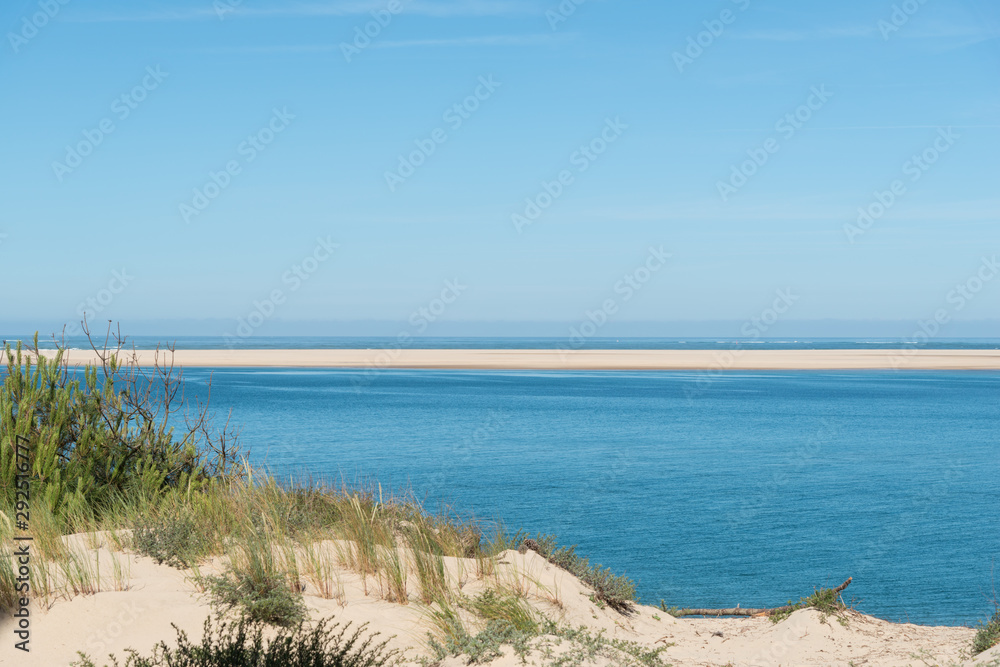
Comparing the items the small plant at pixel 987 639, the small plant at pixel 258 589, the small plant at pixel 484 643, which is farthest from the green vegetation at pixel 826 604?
the small plant at pixel 258 589

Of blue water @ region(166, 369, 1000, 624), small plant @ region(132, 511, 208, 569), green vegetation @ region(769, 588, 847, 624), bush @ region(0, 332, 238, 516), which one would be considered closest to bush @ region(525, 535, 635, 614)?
green vegetation @ region(769, 588, 847, 624)

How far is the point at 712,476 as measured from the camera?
22.2 m

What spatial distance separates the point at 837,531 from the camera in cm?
1617

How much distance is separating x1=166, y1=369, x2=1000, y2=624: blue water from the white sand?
2.42 metres

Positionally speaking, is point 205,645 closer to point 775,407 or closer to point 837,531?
point 837,531

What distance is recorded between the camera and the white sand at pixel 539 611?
22.6 feet

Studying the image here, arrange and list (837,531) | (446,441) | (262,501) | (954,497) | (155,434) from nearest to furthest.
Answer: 1. (262,501)
2. (155,434)
3. (837,531)
4. (954,497)
5. (446,441)

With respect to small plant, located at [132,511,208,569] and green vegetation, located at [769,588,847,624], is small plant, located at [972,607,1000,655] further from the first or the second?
small plant, located at [132,511,208,569]

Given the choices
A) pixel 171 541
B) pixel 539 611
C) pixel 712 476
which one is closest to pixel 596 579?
pixel 539 611

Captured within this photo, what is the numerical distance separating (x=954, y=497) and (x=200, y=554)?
59.0 feet

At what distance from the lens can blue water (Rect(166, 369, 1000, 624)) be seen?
43.9 ft

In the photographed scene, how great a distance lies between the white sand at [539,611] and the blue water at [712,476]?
95.3 inches

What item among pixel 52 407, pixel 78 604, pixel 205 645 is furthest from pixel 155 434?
pixel 205 645

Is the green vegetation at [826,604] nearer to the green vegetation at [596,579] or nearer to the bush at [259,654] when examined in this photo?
the green vegetation at [596,579]
